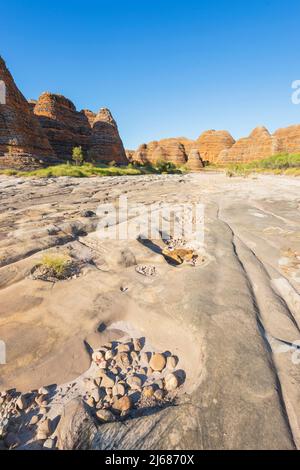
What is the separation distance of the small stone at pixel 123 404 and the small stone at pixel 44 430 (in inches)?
14.4

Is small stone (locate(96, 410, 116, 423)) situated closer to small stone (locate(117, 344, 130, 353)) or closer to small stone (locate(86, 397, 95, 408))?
small stone (locate(86, 397, 95, 408))

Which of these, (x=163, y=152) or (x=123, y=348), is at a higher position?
(x=163, y=152)

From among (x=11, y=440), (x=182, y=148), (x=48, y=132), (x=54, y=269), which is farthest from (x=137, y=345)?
(x=182, y=148)

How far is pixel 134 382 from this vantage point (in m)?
1.55

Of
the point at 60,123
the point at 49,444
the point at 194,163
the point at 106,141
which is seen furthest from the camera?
the point at 194,163

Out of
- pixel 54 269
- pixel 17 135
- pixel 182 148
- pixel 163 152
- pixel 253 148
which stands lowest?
pixel 54 269

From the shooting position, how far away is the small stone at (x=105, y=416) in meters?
1.30

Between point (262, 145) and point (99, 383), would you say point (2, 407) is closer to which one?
point (99, 383)

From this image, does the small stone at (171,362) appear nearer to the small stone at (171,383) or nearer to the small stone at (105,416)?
the small stone at (171,383)

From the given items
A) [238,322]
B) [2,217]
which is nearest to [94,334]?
[238,322]

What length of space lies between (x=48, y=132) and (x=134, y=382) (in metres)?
37.4

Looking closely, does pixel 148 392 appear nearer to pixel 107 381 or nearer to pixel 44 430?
A: pixel 107 381

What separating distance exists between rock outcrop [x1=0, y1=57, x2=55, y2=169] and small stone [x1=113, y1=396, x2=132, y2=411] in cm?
2214
